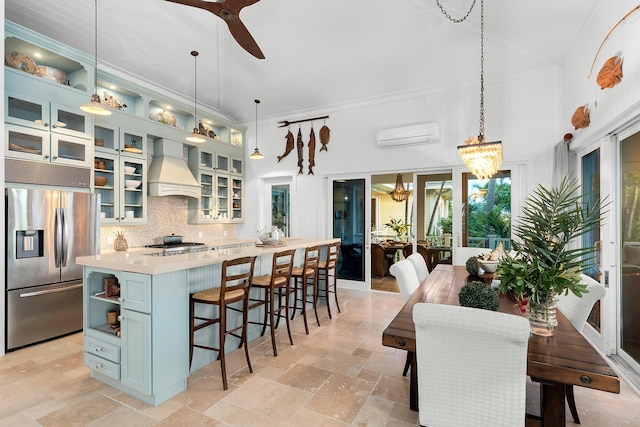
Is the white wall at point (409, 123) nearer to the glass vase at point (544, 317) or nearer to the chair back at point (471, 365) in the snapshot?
the glass vase at point (544, 317)

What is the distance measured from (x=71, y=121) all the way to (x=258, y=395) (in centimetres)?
371

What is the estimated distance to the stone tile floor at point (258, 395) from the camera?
2.08 m

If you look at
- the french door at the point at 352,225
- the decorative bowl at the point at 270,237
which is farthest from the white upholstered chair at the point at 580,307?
the french door at the point at 352,225

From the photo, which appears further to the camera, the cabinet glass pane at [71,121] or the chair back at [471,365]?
the cabinet glass pane at [71,121]

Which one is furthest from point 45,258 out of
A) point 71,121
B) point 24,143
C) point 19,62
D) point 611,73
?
point 611,73

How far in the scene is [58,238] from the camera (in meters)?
3.41

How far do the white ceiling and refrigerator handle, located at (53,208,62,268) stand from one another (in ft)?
6.92

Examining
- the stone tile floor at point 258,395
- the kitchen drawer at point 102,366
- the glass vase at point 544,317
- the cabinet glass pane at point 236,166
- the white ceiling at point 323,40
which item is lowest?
the stone tile floor at point 258,395

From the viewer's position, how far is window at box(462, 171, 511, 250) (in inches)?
181

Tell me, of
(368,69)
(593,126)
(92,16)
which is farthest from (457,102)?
(92,16)

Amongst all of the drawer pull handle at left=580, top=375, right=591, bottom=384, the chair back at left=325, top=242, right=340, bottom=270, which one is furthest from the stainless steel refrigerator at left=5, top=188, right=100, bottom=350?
the drawer pull handle at left=580, top=375, right=591, bottom=384

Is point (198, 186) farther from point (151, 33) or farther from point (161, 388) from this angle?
point (161, 388)

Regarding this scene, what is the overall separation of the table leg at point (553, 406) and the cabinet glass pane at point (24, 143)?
4679 mm

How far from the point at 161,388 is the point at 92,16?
3785mm
